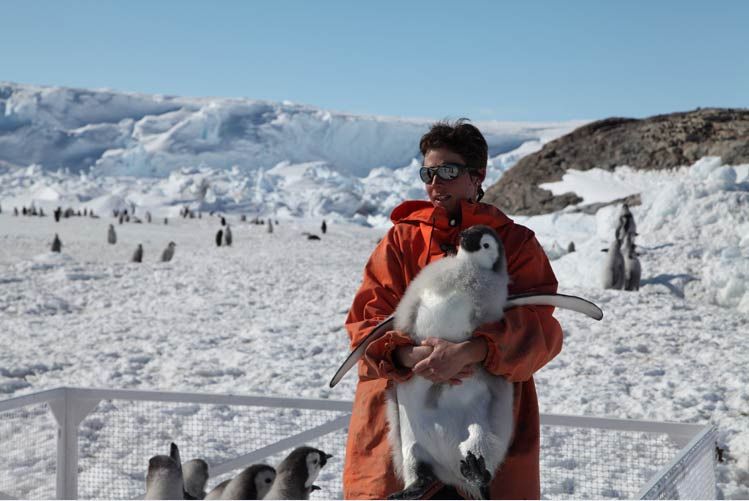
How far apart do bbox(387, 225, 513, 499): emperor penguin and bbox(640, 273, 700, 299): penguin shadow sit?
341 inches

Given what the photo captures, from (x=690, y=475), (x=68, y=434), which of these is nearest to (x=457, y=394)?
(x=690, y=475)

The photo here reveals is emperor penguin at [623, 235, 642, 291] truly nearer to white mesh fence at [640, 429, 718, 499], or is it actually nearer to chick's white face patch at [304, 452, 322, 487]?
white mesh fence at [640, 429, 718, 499]

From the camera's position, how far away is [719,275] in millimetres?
9008

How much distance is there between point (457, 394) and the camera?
160cm

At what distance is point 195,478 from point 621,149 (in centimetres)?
2618

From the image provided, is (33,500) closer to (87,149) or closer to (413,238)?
(413,238)

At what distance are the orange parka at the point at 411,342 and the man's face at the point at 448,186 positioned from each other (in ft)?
0.08

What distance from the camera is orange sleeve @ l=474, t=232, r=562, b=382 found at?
158cm

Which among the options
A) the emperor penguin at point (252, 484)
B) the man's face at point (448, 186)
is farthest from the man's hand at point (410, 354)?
the emperor penguin at point (252, 484)

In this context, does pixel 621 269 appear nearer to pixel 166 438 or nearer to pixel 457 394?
pixel 166 438

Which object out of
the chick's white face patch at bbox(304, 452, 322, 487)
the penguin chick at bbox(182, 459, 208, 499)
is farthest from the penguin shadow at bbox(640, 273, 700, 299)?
the chick's white face patch at bbox(304, 452, 322, 487)

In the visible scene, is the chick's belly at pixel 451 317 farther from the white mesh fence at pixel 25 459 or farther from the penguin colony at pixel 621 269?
the penguin colony at pixel 621 269

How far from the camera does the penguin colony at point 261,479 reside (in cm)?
253

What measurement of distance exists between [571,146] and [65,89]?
264 ft
